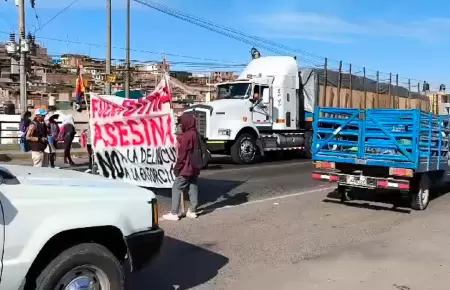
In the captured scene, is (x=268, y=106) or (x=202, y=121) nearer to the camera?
(x=202, y=121)

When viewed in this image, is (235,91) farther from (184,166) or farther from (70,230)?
(70,230)

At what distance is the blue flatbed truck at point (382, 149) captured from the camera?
30.2 feet

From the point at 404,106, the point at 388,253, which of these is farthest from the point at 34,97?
the point at 388,253

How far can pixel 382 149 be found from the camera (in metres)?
9.52

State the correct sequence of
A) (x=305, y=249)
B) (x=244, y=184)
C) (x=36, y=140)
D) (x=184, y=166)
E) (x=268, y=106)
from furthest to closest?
(x=268, y=106), (x=244, y=184), (x=36, y=140), (x=184, y=166), (x=305, y=249)

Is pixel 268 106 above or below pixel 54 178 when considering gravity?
above

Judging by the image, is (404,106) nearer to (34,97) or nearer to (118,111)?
(118,111)

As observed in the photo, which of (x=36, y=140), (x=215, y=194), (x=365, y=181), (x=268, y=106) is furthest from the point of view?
(x=268, y=106)

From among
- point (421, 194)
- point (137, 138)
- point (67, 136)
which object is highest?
point (137, 138)

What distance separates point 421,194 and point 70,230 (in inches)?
298

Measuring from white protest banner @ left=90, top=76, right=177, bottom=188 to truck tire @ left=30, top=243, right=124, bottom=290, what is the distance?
4.76m

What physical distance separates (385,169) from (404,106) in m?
18.6

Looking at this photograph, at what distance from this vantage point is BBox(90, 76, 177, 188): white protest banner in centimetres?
895

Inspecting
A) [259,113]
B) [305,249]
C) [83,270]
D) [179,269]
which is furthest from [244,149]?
[83,270]
